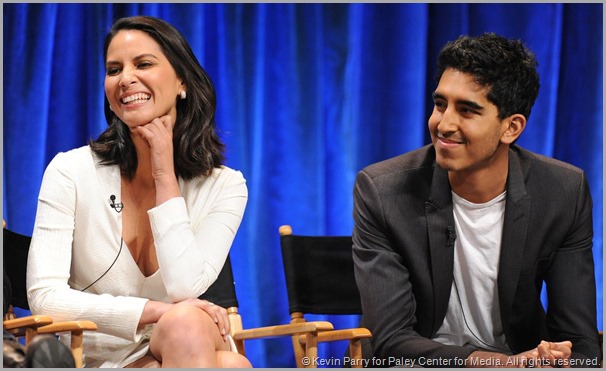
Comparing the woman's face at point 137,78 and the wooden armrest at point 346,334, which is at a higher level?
the woman's face at point 137,78

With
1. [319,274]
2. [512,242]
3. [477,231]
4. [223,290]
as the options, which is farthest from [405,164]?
[223,290]

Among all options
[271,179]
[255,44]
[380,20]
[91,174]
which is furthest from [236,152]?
[91,174]

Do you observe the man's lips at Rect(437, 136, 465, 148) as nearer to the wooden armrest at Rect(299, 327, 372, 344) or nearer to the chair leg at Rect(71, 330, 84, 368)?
the wooden armrest at Rect(299, 327, 372, 344)

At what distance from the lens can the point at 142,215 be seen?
2932 mm

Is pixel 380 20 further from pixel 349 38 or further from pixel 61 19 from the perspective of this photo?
pixel 61 19

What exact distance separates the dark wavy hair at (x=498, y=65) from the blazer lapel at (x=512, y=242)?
263 mm

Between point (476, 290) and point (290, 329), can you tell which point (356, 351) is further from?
point (476, 290)

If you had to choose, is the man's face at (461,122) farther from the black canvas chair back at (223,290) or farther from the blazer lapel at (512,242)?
the black canvas chair back at (223,290)

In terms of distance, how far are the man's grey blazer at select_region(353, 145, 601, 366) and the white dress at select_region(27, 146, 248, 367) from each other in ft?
1.55

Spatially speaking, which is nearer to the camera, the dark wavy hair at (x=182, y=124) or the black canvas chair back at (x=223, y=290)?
the dark wavy hair at (x=182, y=124)

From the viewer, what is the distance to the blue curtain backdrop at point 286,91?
4.20 meters

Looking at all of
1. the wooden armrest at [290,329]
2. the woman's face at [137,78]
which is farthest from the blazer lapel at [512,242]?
the woman's face at [137,78]

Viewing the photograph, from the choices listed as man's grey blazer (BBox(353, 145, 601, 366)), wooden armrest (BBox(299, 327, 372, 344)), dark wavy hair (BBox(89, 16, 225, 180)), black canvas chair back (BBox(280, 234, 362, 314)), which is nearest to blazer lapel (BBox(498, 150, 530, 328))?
man's grey blazer (BBox(353, 145, 601, 366))

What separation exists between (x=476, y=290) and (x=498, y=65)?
0.72 m
